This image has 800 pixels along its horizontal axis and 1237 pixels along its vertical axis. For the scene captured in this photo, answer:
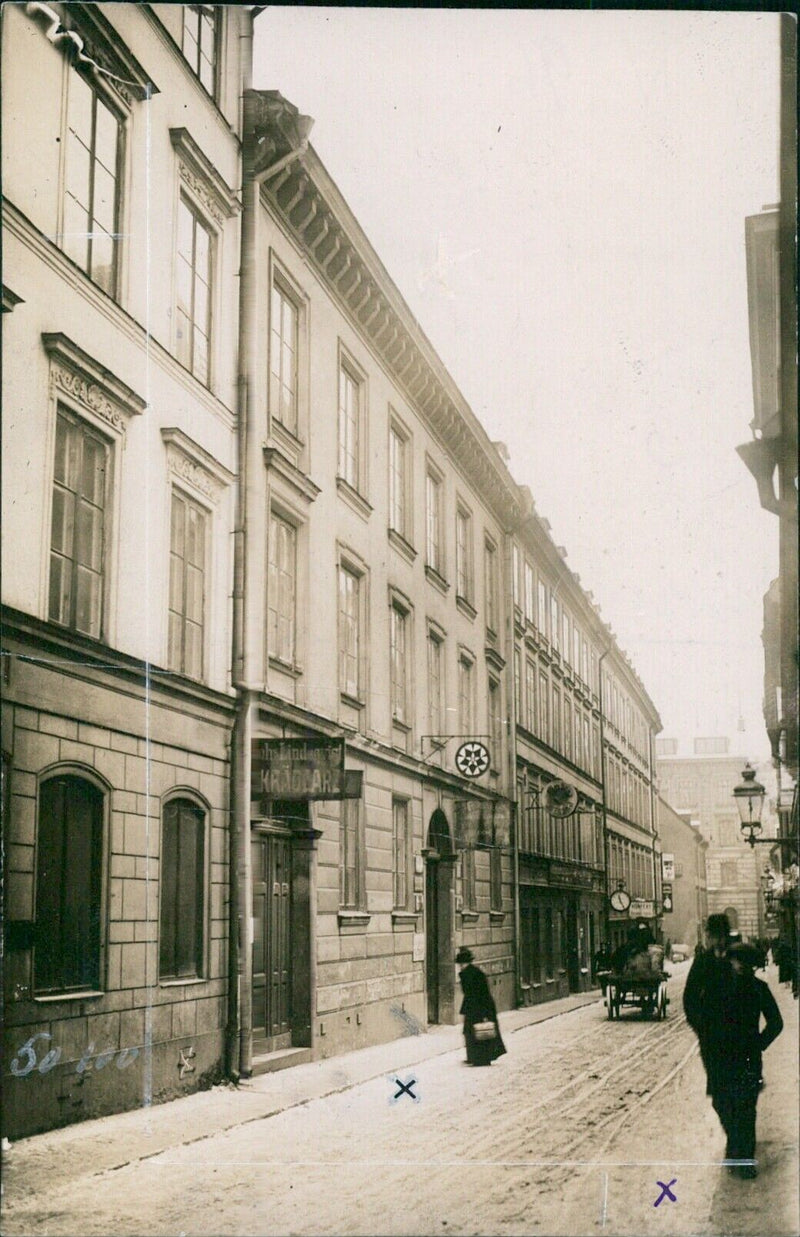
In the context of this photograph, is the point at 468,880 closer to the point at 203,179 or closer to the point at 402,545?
the point at 402,545

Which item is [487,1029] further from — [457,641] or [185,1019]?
[457,641]

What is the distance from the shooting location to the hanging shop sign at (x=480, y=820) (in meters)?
7.64

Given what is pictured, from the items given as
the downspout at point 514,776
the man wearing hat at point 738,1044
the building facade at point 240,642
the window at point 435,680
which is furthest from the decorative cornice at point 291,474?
the man wearing hat at point 738,1044

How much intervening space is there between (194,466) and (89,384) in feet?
2.55

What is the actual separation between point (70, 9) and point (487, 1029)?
6088 mm

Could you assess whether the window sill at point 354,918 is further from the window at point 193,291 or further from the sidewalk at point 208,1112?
the window at point 193,291

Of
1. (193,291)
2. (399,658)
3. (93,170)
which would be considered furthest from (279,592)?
(93,170)

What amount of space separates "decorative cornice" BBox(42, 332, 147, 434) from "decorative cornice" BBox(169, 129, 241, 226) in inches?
47.3

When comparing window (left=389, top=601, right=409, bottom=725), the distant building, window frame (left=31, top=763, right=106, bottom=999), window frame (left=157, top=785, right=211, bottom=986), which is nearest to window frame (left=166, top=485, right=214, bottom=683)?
window frame (left=157, top=785, right=211, bottom=986)

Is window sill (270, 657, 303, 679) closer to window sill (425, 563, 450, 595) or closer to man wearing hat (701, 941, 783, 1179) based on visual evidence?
window sill (425, 563, 450, 595)

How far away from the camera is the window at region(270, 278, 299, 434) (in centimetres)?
787

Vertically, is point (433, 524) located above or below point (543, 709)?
above

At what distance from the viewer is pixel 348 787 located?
7676 mm

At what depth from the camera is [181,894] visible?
7336 millimetres
